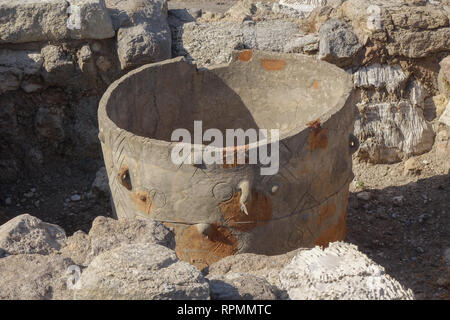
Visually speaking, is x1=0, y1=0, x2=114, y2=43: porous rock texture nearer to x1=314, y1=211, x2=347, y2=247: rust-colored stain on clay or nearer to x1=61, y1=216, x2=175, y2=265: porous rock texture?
x1=314, y1=211, x2=347, y2=247: rust-colored stain on clay

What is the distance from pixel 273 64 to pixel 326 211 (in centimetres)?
139

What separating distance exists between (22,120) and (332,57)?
2.86 meters

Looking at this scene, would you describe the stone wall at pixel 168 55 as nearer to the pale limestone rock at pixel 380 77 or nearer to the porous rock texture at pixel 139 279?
the pale limestone rock at pixel 380 77

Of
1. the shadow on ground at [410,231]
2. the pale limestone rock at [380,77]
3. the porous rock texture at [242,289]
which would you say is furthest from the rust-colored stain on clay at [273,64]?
the porous rock texture at [242,289]

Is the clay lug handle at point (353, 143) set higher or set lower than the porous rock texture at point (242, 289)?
lower

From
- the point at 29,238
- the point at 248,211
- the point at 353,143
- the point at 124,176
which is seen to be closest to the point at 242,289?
the point at 29,238

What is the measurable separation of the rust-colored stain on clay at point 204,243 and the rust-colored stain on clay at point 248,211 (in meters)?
0.09

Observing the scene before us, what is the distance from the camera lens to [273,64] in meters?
4.90

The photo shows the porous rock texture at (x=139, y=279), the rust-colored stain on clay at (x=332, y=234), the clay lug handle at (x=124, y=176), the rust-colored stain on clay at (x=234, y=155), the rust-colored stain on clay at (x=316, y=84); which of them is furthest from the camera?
the rust-colored stain on clay at (x=316, y=84)

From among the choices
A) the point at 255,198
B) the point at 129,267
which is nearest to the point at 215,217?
the point at 255,198

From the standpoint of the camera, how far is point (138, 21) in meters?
5.54

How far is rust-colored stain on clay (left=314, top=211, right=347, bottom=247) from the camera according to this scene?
13.7ft

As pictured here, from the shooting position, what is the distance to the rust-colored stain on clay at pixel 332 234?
13.7ft

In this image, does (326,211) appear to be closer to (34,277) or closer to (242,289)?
(242,289)
